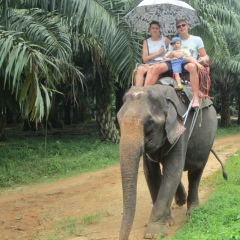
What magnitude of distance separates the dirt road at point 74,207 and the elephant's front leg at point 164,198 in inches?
10.8

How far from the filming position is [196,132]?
638 centimetres

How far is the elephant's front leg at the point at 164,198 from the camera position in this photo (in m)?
5.48

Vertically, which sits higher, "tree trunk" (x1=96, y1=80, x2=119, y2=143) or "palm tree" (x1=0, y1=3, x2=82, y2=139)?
"palm tree" (x1=0, y1=3, x2=82, y2=139)

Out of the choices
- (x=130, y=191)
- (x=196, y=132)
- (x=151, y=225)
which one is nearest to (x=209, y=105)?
(x=196, y=132)

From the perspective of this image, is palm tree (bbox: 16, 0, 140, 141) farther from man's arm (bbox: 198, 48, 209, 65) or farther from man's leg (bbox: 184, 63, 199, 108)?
man's leg (bbox: 184, 63, 199, 108)

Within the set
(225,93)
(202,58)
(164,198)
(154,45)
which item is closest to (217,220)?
(164,198)

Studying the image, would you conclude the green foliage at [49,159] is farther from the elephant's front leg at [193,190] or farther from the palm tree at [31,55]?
the elephant's front leg at [193,190]

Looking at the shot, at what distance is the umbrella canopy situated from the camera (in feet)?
25.7

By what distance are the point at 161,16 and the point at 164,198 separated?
370 centimetres

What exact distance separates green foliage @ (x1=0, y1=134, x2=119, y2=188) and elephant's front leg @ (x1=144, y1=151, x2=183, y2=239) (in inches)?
201

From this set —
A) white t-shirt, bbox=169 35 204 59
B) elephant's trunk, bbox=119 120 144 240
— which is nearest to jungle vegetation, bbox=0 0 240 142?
white t-shirt, bbox=169 35 204 59

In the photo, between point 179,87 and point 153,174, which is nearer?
point 179,87

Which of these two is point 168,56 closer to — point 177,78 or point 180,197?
point 177,78

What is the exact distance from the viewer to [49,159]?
12602mm
